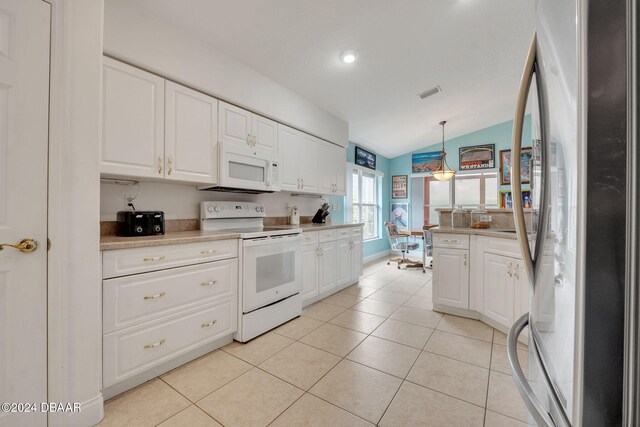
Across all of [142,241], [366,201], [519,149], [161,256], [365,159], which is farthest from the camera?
[366,201]

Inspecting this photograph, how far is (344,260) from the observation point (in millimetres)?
3746

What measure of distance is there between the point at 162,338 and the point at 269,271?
3.16ft

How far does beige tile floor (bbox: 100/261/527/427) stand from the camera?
1.46 meters

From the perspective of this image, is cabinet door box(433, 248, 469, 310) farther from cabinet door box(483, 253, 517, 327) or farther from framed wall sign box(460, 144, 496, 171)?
framed wall sign box(460, 144, 496, 171)

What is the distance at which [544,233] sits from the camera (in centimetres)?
62

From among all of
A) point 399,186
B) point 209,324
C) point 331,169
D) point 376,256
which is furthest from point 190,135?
point 399,186

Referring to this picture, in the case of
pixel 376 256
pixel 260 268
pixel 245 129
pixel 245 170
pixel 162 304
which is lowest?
pixel 376 256

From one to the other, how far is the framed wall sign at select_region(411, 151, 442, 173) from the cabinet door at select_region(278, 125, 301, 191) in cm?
433

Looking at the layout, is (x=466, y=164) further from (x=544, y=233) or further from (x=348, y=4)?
(x=544, y=233)

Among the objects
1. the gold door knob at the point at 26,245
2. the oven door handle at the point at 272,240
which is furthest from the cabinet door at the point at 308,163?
the gold door knob at the point at 26,245

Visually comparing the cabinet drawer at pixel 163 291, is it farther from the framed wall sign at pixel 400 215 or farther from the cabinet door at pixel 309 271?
the framed wall sign at pixel 400 215

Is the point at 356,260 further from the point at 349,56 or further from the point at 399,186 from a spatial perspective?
the point at 399,186

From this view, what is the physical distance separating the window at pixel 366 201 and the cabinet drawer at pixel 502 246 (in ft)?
9.77

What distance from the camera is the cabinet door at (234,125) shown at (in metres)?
2.48
